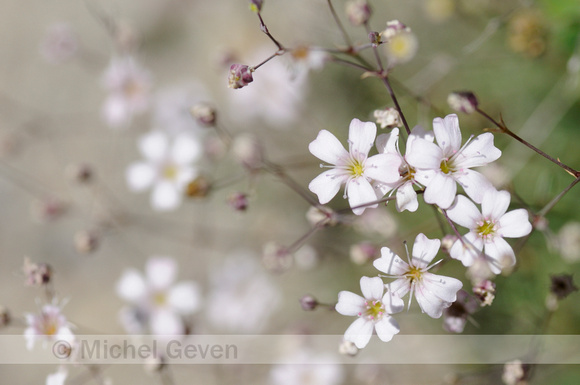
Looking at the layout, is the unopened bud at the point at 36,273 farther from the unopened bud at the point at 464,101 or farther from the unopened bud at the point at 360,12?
the unopened bud at the point at 464,101

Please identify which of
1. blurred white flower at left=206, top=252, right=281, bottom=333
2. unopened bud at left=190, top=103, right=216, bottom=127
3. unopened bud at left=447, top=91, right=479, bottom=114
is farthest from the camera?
blurred white flower at left=206, top=252, right=281, bottom=333

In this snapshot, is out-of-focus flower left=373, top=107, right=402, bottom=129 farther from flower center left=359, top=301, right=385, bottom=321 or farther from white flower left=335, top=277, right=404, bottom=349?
flower center left=359, top=301, right=385, bottom=321

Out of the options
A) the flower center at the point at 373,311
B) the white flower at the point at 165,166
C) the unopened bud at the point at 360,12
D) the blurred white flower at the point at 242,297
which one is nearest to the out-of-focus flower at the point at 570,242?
the flower center at the point at 373,311

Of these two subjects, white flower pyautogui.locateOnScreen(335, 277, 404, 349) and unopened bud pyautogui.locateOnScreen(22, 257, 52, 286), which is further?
unopened bud pyautogui.locateOnScreen(22, 257, 52, 286)

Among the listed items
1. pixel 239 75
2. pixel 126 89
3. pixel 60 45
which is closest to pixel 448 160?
pixel 239 75

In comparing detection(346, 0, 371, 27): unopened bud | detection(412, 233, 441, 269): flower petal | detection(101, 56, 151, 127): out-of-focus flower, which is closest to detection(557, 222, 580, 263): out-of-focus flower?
detection(412, 233, 441, 269): flower petal
